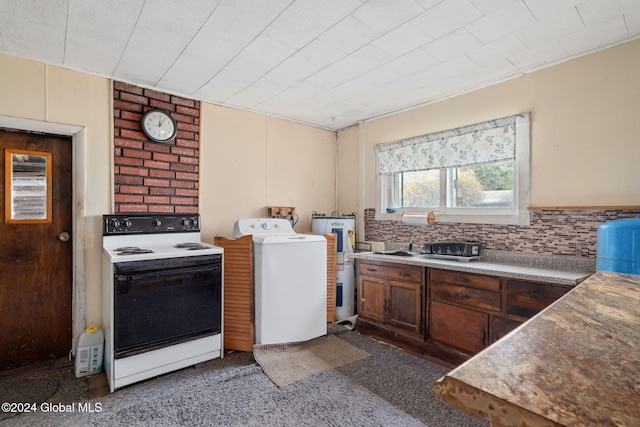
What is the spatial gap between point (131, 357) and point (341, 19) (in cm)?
280

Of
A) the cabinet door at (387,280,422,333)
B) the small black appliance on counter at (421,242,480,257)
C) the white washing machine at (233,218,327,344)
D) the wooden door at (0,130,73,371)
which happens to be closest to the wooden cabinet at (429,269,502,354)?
the cabinet door at (387,280,422,333)

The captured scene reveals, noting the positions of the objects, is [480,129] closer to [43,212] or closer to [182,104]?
[182,104]

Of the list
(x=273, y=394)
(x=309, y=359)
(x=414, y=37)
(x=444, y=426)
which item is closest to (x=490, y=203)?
(x=414, y=37)

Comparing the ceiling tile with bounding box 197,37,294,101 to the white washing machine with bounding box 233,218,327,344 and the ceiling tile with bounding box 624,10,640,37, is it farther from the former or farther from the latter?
the ceiling tile with bounding box 624,10,640,37

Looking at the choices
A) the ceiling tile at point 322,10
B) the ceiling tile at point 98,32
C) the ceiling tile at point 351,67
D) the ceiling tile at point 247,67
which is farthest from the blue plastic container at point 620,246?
the ceiling tile at point 98,32

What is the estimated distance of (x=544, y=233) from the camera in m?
2.63

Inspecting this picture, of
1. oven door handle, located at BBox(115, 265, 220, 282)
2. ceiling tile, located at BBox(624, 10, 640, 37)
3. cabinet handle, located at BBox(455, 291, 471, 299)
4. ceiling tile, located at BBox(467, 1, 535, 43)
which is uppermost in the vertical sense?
ceiling tile, located at BBox(624, 10, 640, 37)

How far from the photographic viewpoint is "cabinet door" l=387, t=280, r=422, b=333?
2.92 m

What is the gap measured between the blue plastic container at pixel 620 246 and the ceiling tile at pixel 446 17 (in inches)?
62.4

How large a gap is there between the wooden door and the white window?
3.29 meters

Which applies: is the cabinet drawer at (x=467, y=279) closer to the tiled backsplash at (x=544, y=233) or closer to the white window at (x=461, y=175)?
the tiled backsplash at (x=544, y=233)

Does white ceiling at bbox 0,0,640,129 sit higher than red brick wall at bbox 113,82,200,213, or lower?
higher

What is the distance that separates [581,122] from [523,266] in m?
1.22

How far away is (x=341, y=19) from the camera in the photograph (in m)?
1.98
